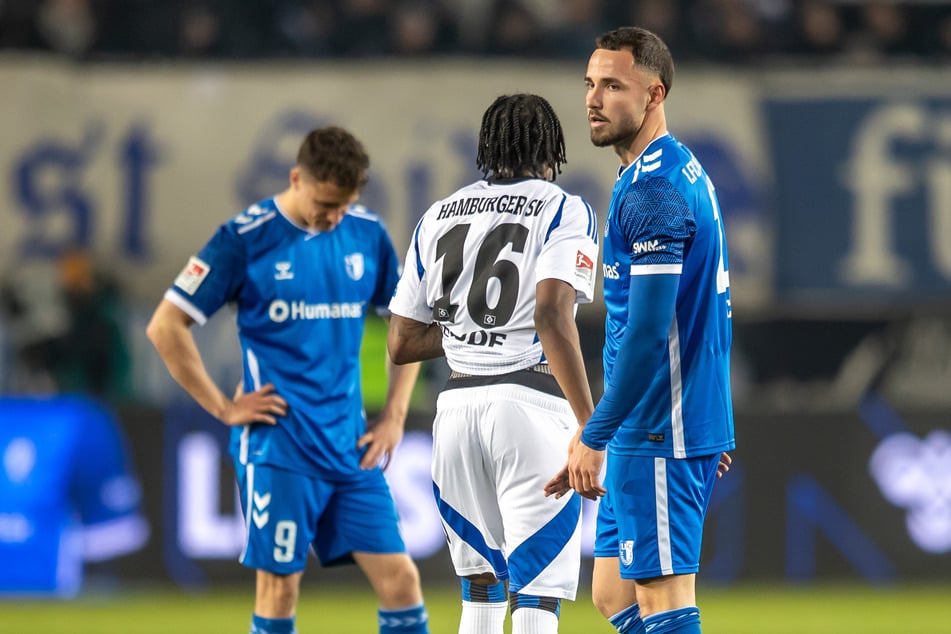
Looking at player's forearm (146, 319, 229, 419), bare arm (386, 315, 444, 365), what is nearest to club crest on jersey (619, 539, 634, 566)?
bare arm (386, 315, 444, 365)

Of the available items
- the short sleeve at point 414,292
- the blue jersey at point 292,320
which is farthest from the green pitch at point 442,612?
the short sleeve at point 414,292

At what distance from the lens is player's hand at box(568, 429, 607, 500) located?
4.16 metres

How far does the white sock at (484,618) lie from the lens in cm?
463

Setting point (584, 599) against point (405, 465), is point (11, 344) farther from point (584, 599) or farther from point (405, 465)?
point (584, 599)

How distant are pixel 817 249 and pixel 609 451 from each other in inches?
347

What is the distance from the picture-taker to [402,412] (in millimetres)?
5867

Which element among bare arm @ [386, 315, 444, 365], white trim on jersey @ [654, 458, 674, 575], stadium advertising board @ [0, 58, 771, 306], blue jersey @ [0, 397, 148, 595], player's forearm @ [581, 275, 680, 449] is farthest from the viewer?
stadium advertising board @ [0, 58, 771, 306]

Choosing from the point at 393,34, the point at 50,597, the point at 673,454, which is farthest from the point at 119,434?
the point at 673,454

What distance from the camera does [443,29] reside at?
13125 millimetres

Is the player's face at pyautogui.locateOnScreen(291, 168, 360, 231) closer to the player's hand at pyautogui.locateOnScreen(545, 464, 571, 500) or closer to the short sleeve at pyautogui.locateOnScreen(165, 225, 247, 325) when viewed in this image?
the short sleeve at pyautogui.locateOnScreen(165, 225, 247, 325)

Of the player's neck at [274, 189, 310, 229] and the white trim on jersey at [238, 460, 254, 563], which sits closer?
the white trim on jersey at [238, 460, 254, 563]

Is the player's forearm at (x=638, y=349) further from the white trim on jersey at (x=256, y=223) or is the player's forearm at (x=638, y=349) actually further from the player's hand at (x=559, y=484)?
the white trim on jersey at (x=256, y=223)

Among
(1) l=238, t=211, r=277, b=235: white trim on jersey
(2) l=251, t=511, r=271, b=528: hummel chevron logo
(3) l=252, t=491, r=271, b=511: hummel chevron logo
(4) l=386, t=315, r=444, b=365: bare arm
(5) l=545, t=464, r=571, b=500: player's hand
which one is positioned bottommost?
(2) l=251, t=511, r=271, b=528: hummel chevron logo

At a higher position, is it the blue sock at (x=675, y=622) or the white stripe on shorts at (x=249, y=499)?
the white stripe on shorts at (x=249, y=499)
